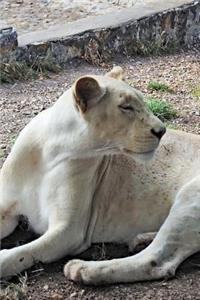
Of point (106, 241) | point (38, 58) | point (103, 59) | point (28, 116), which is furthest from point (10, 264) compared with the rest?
point (103, 59)

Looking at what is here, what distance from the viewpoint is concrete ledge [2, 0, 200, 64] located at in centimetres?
708

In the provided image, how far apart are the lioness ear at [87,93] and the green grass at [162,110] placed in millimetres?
2363

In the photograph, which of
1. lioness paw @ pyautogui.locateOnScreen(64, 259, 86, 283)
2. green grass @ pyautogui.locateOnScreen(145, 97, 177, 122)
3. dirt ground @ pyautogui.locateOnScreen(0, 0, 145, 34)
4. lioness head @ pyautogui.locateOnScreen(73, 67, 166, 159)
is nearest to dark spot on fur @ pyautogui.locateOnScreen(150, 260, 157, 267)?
lioness paw @ pyautogui.locateOnScreen(64, 259, 86, 283)

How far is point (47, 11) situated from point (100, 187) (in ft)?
16.5

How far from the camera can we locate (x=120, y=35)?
301 inches

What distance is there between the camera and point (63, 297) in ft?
12.1

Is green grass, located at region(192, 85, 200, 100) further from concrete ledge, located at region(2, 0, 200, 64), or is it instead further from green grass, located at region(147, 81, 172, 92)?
concrete ledge, located at region(2, 0, 200, 64)

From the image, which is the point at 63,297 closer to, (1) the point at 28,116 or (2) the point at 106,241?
(2) the point at 106,241

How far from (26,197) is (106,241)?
0.51 m

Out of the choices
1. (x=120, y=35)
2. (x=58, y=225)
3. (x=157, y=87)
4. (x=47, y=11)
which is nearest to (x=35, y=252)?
(x=58, y=225)

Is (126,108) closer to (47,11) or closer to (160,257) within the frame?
(160,257)

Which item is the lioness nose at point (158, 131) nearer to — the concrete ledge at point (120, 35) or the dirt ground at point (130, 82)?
the dirt ground at point (130, 82)

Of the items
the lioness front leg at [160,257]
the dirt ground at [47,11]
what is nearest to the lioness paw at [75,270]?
the lioness front leg at [160,257]

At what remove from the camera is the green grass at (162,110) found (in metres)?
6.08
